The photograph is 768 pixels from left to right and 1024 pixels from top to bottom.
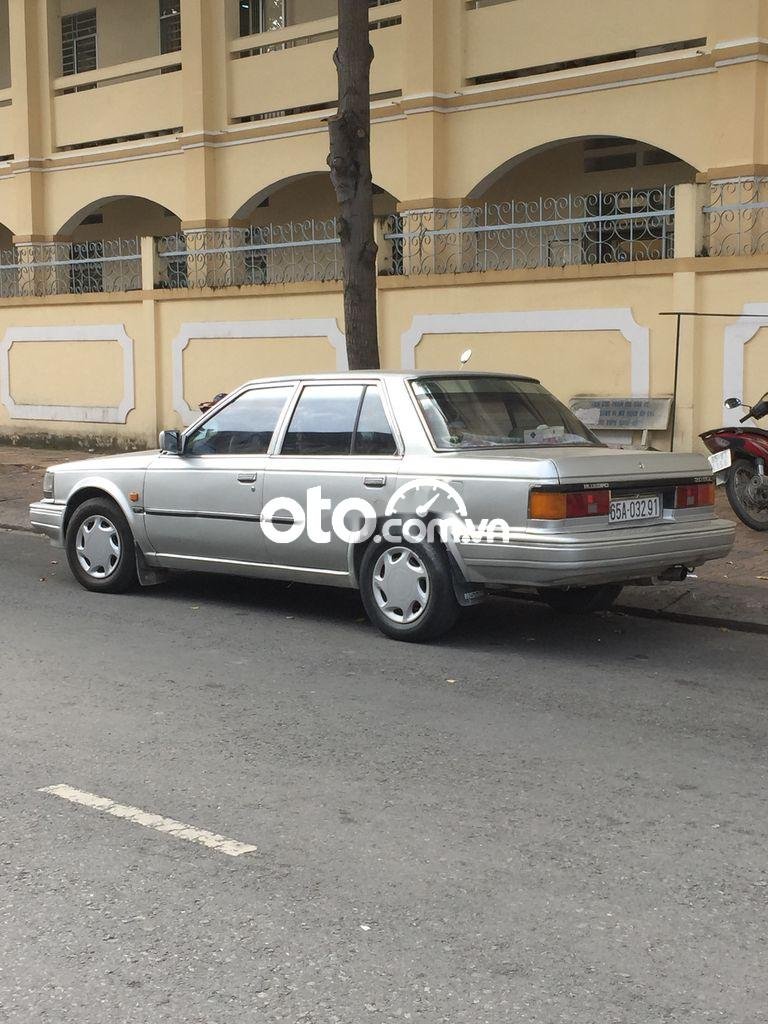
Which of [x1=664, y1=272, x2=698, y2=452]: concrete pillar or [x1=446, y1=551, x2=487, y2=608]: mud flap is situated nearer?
[x1=446, y1=551, x2=487, y2=608]: mud flap

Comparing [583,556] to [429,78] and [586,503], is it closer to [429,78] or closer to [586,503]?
[586,503]

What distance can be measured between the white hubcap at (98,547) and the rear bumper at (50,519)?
0.61ft

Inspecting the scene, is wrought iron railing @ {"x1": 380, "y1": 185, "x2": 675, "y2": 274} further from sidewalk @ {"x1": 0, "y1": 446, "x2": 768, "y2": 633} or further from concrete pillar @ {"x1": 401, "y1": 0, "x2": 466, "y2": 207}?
sidewalk @ {"x1": 0, "y1": 446, "x2": 768, "y2": 633}

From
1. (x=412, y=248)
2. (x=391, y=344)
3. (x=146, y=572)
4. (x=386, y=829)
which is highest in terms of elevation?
Result: (x=412, y=248)

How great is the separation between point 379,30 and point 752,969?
15349 millimetres

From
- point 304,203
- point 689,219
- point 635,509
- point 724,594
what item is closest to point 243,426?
point 635,509

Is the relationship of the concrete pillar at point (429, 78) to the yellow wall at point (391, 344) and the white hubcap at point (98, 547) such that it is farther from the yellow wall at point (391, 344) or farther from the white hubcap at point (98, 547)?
the white hubcap at point (98, 547)

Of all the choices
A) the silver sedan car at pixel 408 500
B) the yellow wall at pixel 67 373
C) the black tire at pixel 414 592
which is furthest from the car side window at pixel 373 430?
the yellow wall at pixel 67 373

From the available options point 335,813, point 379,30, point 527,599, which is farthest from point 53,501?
point 379,30

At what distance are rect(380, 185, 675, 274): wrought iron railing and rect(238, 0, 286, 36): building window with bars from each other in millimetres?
6038

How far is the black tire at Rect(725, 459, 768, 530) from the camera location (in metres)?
10.7

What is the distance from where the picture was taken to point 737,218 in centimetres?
1297

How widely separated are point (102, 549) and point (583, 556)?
12.6ft

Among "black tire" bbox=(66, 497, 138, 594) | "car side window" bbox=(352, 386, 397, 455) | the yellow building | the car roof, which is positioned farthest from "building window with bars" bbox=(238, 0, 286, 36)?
"car side window" bbox=(352, 386, 397, 455)
